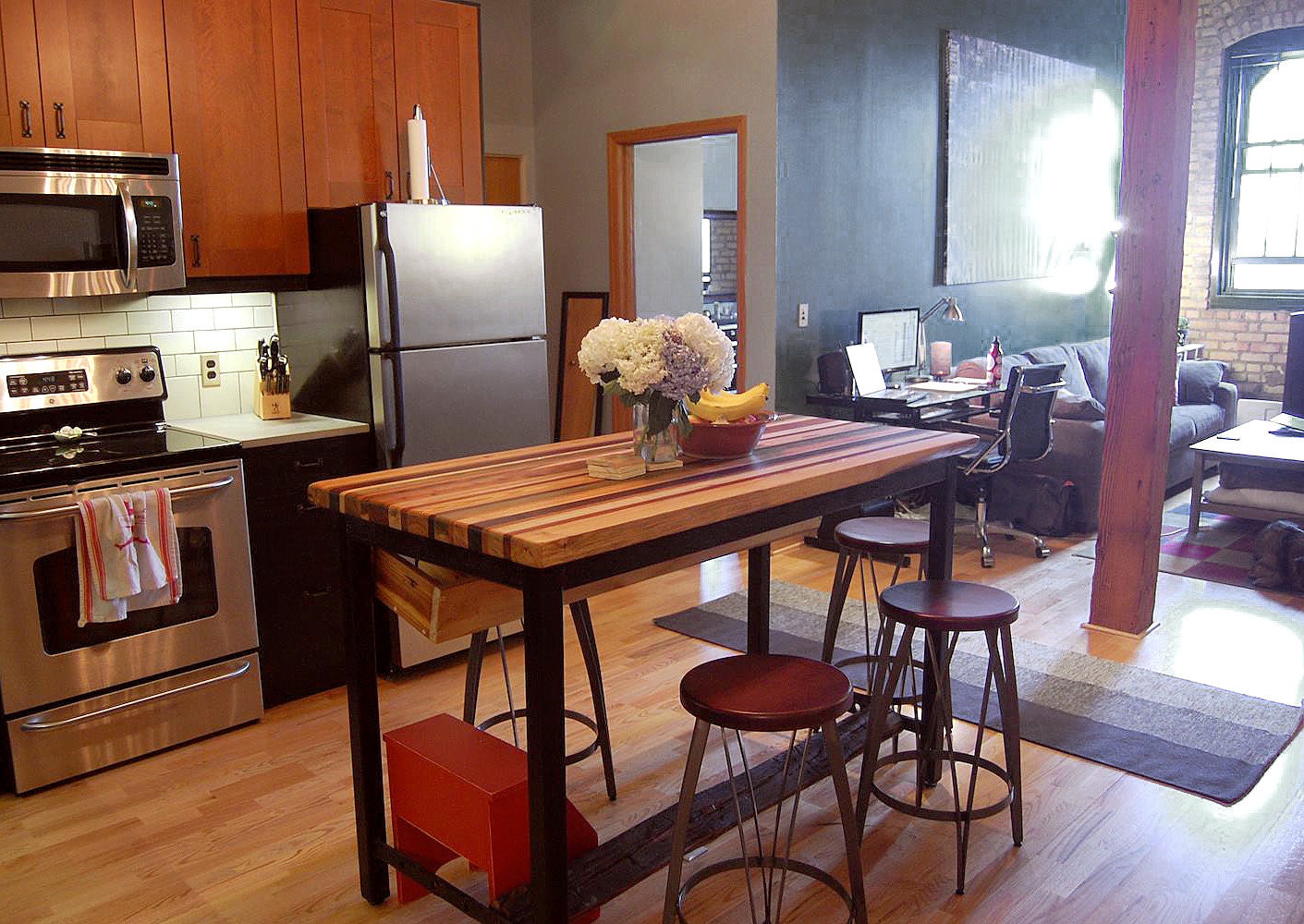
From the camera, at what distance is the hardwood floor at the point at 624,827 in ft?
8.42

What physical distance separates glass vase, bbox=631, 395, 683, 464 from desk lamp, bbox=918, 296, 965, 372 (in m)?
4.15

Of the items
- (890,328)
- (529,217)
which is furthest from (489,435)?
(890,328)

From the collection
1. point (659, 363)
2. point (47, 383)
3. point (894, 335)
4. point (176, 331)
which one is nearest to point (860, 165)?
point (894, 335)

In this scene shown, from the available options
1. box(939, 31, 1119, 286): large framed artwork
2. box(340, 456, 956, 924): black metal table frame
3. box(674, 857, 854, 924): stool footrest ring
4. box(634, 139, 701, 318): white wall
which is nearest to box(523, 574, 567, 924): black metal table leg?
box(340, 456, 956, 924): black metal table frame

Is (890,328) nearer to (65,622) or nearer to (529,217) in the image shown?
(529,217)

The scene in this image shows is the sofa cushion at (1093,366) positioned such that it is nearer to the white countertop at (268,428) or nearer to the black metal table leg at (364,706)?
the white countertop at (268,428)

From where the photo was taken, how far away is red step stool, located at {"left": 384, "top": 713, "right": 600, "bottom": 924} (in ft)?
7.47

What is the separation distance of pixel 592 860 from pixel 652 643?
1840 mm

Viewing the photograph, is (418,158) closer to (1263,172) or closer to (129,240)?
(129,240)

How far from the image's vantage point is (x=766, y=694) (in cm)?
212

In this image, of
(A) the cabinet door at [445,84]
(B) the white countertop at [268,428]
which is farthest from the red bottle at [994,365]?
(B) the white countertop at [268,428]

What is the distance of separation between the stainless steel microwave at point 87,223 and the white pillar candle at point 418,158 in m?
0.88

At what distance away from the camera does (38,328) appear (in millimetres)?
3635

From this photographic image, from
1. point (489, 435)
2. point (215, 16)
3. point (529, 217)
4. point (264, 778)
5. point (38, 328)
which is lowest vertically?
point (264, 778)
